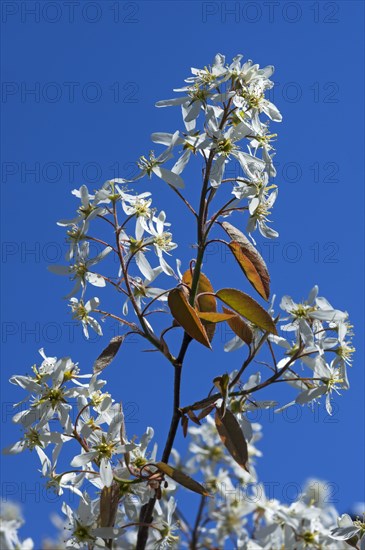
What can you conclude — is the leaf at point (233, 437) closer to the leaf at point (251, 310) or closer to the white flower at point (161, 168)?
the leaf at point (251, 310)

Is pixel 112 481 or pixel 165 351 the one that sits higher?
pixel 165 351

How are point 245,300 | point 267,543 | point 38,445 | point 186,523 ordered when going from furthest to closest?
point 186,523 → point 267,543 → point 38,445 → point 245,300

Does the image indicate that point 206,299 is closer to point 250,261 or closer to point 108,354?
point 250,261

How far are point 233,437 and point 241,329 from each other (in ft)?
0.85

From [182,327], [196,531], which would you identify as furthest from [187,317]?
[196,531]

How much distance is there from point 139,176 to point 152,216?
109 millimetres

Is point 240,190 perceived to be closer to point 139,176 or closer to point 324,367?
point 139,176

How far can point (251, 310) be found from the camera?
6.24 feet

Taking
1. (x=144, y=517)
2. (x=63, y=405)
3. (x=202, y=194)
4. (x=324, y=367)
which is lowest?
(x=144, y=517)

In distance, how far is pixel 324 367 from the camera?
6.37 feet

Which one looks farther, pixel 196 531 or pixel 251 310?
pixel 196 531

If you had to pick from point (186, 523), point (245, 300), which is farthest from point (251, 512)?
point (245, 300)

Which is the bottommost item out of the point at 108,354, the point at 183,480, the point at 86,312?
the point at 183,480

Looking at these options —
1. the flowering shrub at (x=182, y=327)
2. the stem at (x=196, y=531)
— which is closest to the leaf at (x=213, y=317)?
the flowering shrub at (x=182, y=327)
